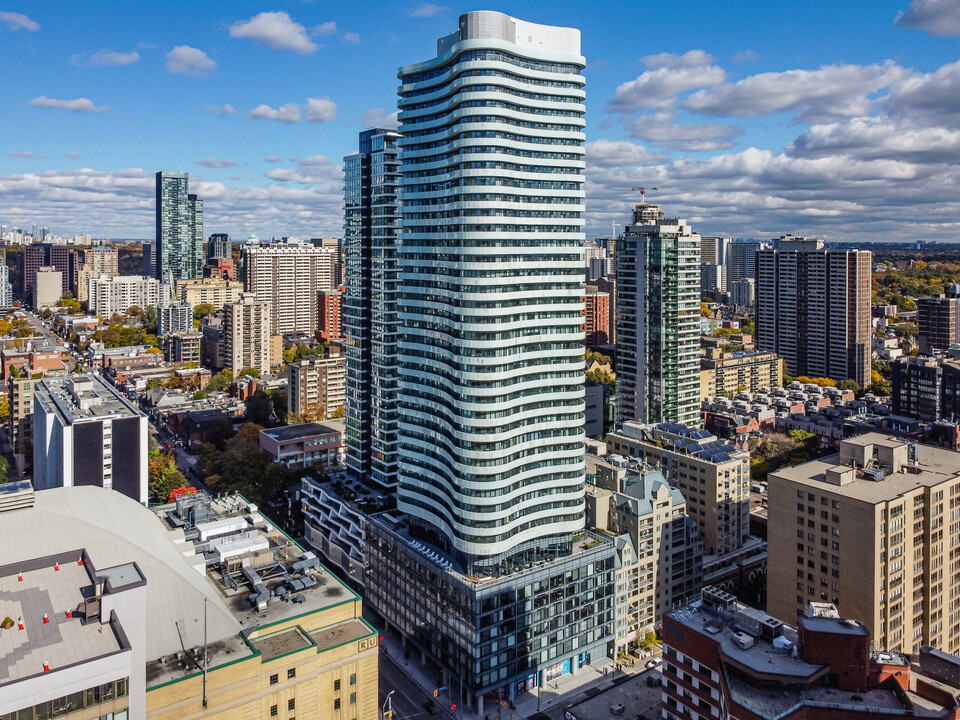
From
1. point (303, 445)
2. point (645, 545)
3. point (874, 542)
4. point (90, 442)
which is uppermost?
point (90, 442)

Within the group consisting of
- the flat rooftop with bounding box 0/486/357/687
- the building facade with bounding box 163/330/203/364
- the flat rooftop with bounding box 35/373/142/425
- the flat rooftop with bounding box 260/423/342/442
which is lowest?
the flat rooftop with bounding box 260/423/342/442

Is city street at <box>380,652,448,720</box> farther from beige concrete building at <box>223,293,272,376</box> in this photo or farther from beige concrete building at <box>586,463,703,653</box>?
beige concrete building at <box>223,293,272,376</box>

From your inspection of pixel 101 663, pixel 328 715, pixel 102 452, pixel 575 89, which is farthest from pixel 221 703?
pixel 102 452

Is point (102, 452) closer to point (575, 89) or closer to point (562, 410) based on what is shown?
point (562, 410)

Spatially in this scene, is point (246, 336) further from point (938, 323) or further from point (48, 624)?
point (938, 323)

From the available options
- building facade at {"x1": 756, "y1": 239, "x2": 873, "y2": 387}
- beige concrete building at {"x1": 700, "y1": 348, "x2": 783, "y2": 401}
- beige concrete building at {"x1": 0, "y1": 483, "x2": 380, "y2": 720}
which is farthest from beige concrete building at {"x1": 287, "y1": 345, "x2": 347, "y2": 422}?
building facade at {"x1": 756, "y1": 239, "x2": 873, "y2": 387}

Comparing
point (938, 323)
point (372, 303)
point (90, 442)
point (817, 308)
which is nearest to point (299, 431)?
point (90, 442)
